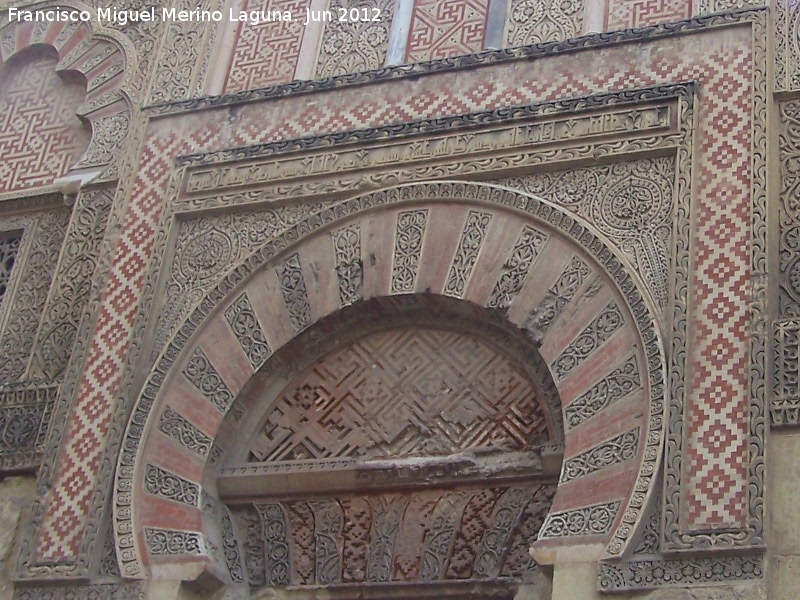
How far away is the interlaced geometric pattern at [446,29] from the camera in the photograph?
246 inches

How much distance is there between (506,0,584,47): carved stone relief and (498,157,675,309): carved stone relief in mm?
868

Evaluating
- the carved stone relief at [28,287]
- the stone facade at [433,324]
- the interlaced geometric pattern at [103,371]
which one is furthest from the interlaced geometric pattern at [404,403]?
the carved stone relief at [28,287]

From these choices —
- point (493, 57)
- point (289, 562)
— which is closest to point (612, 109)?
point (493, 57)

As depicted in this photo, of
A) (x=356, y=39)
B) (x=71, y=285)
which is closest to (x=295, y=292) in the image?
(x=71, y=285)

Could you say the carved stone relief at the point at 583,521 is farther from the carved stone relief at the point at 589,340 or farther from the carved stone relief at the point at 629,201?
the carved stone relief at the point at 629,201

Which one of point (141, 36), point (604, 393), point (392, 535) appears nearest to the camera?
point (604, 393)

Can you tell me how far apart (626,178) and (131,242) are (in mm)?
2217

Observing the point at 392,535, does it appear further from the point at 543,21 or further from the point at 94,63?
the point at 94,63

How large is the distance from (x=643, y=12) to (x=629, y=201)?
1.13 meters

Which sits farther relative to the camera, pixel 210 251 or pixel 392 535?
pixel 210 251

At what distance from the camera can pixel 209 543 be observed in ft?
17.2

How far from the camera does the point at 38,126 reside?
23.0ft

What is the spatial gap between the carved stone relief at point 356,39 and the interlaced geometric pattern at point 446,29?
5.7 inches

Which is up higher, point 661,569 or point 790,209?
point 790,209
